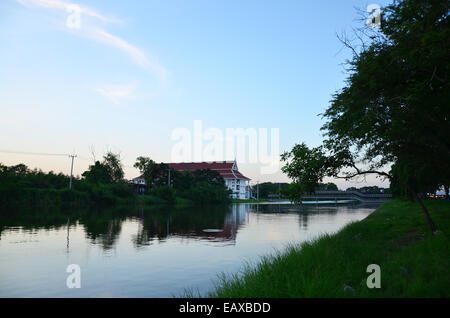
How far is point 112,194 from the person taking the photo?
7275cm

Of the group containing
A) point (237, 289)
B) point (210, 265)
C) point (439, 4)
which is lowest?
point (210, 265)

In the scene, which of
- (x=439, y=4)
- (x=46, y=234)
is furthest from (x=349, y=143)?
(x=46, y=234)

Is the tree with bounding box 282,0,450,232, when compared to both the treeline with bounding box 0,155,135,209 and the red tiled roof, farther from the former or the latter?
the red tiled roof

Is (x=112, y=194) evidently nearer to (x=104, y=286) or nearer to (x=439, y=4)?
(x=104, y=286)

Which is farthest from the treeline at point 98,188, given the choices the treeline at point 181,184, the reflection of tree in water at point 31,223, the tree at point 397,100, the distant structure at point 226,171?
the tree at point 397,100

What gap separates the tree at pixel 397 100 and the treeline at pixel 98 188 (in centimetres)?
5069

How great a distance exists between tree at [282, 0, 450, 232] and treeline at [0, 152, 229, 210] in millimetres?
50687

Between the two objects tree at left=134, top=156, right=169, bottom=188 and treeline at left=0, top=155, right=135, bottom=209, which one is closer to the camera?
treeline at left=0, top=155, right=135, bottom=209

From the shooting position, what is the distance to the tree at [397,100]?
32.4 ft

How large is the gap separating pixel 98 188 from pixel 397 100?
65810 mm

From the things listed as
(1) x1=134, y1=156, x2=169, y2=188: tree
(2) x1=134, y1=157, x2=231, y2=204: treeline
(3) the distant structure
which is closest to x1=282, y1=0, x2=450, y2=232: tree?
(2) x1=134, y1=157, x2=231, y2=204: treeline

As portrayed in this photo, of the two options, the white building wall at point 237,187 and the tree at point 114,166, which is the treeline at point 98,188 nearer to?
the tree at point 114,166

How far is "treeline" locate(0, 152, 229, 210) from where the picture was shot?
57031 millimetres
